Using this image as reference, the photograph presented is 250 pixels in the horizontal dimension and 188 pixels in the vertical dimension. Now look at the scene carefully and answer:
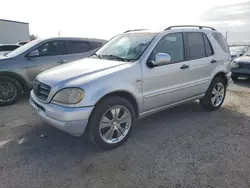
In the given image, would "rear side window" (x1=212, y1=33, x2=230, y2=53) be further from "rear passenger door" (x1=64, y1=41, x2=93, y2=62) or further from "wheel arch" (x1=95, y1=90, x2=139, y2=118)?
"rear passenger door" (x1=64, y1=41, x2=93, y2=62)

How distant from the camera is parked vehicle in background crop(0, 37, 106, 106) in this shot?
527 centimetres

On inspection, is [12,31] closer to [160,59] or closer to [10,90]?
[10,90]

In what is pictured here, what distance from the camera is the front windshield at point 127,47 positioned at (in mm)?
3605

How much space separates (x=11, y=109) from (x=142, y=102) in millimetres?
3280

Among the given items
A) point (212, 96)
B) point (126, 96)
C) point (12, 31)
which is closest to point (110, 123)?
point (126, 96)

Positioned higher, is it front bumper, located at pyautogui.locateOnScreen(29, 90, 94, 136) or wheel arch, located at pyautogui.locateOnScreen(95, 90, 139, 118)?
wheel arch, located at pyautogui.locateOnScreen(95, 90, 139, 118)

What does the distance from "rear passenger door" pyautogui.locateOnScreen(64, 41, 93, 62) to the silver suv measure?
203 centimetres

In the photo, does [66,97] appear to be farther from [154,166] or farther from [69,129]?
[154,166]

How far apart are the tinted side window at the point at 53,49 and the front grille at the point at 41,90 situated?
251 cm

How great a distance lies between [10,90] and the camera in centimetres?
533

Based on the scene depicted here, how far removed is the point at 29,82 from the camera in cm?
551

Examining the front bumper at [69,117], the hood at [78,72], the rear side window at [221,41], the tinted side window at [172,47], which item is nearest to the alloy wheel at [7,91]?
the hood at [78,72]

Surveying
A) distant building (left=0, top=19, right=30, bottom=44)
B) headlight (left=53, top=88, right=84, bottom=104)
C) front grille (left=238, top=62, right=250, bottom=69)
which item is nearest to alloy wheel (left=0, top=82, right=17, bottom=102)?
headlight (left=53, top=88, right=84, bottom=104)

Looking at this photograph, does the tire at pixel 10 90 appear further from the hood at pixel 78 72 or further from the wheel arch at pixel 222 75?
the wheel arch at pixel 222 75
